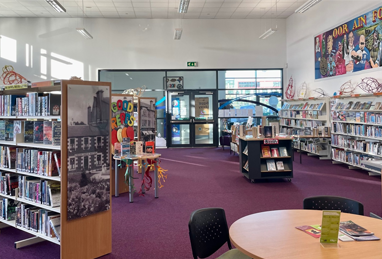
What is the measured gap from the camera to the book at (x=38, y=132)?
135 inches

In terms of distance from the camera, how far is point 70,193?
3.00m

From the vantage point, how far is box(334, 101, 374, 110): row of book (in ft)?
22.7

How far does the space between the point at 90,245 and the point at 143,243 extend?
0.65 meters

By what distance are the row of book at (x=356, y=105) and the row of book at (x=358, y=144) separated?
2.67 ft

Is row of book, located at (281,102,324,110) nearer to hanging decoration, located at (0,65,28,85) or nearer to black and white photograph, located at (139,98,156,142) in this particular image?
black and white photograph, located at (139,98,156,142)

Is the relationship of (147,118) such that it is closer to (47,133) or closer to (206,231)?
(47,133)

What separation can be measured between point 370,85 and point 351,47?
56.6 inches

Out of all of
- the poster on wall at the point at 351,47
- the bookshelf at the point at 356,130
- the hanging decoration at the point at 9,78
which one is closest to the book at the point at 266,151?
the bookshelf at the point at 356,130

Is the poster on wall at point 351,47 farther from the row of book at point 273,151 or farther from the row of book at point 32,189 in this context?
the row of book at point 32,189

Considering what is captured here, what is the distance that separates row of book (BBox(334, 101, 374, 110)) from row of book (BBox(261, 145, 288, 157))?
2.36 metres

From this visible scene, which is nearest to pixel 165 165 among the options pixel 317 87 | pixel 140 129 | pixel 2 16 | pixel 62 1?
pixel 140 129

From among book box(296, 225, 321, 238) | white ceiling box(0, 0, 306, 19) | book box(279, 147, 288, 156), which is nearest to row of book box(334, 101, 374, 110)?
book box(279, 147, 288, 156)

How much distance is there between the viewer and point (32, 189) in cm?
343

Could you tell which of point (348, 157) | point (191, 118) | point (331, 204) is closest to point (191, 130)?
point (191, 118)
